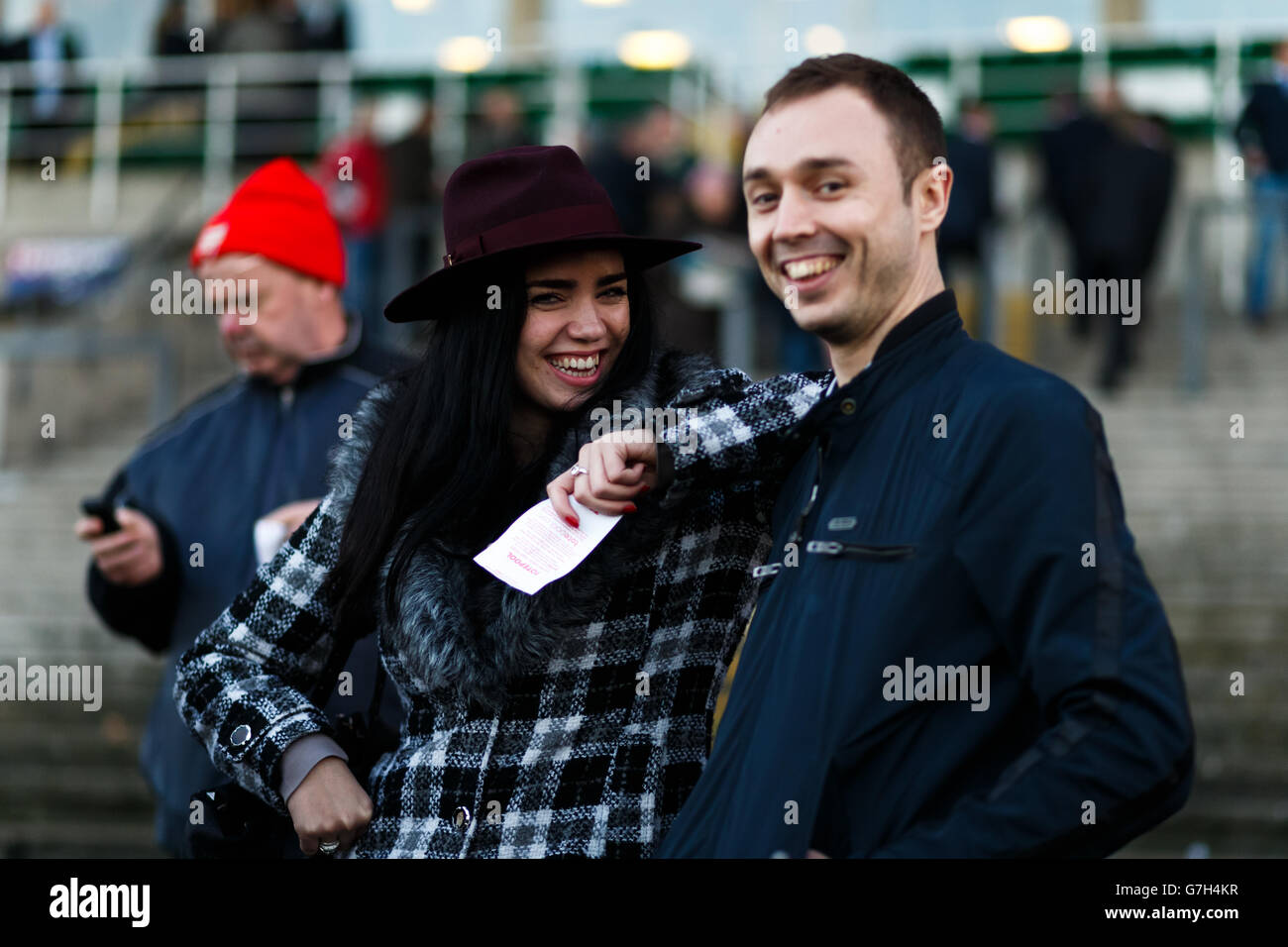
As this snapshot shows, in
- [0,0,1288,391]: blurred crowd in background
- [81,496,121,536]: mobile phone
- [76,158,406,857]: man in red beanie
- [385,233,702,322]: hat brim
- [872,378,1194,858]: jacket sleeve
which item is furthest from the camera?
[0,0,1288,391]: blurred crowd in background

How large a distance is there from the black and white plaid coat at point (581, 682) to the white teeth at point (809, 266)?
362 millimetres

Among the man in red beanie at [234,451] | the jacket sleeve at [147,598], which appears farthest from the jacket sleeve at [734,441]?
the jacket sleeve at [147,598]

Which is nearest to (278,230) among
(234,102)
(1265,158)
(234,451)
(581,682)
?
(234,451)

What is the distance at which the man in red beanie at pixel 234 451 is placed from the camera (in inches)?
178

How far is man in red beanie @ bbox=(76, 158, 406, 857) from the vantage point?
4.51 metres

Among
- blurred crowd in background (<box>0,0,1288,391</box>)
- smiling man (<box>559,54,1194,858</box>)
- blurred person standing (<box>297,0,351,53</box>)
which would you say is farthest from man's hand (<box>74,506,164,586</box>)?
blurred person standing (<box>297,0,351,53</box>)

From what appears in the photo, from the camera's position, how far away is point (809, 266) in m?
2.47

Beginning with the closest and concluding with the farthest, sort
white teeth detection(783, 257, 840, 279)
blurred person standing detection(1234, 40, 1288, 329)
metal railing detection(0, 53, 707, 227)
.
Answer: white teeth detection(783, 257, 840, 279)
blurred person standing detection(1234, 40, 1288, 329)
metal railing detection(0, 53, 707, 227)

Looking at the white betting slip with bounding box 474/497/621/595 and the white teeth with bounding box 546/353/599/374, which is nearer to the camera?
the white betting slip with bounding box 474/497/621/595

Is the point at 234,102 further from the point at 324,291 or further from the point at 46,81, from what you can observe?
the point at 324,291

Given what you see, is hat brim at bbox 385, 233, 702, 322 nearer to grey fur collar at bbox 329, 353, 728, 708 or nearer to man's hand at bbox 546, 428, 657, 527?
grey fur collar at bbox 329, 353, 728, 708

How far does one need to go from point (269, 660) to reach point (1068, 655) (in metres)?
1.71

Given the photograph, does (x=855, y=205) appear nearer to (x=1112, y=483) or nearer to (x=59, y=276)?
(x=1112, y=483)

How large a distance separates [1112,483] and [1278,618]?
21.1ft
